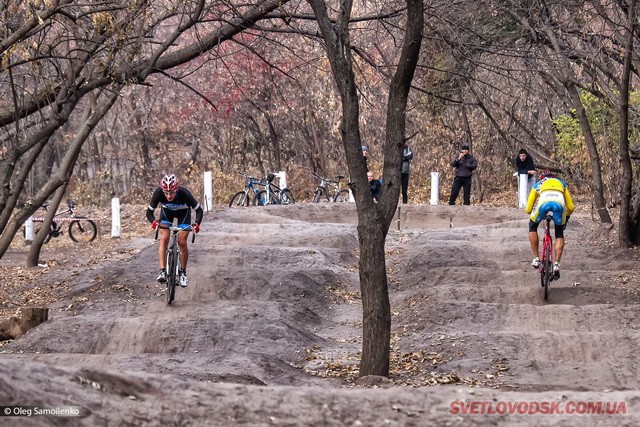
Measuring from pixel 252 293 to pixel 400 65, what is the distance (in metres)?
7.23

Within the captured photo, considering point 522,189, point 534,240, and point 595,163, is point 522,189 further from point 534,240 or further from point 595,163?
point 534,240

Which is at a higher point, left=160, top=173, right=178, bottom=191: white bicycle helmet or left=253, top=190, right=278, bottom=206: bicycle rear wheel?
left=160, top=173, right=178, bottom=191: white bicycle helmet

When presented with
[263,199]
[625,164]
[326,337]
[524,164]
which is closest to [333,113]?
[263,199]

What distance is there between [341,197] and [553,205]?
18330mm

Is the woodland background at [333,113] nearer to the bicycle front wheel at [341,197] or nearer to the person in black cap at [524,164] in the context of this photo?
the person in black cap at [524,164]

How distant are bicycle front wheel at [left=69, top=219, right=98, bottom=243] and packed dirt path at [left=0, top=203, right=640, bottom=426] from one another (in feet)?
17.4

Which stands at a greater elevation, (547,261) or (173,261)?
(547,261)

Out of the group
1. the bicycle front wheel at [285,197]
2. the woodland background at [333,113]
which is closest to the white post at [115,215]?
the woodland background at [333,113]

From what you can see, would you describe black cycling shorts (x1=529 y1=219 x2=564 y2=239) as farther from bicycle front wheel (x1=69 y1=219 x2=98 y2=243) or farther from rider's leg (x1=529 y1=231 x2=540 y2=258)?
bicycle front wheel (x1=69 y1=219 x2=98 y2=243)

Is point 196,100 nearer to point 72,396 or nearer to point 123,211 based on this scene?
point 123,211

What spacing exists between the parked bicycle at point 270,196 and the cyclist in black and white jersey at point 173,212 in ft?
51.5

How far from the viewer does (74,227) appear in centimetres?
3164

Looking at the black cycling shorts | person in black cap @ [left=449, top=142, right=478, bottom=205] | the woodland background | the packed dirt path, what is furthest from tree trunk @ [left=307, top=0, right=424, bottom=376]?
person in black cap @ [left=449, top=142, right=478, bottom=205]

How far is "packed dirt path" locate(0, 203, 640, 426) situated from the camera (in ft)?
22.7
